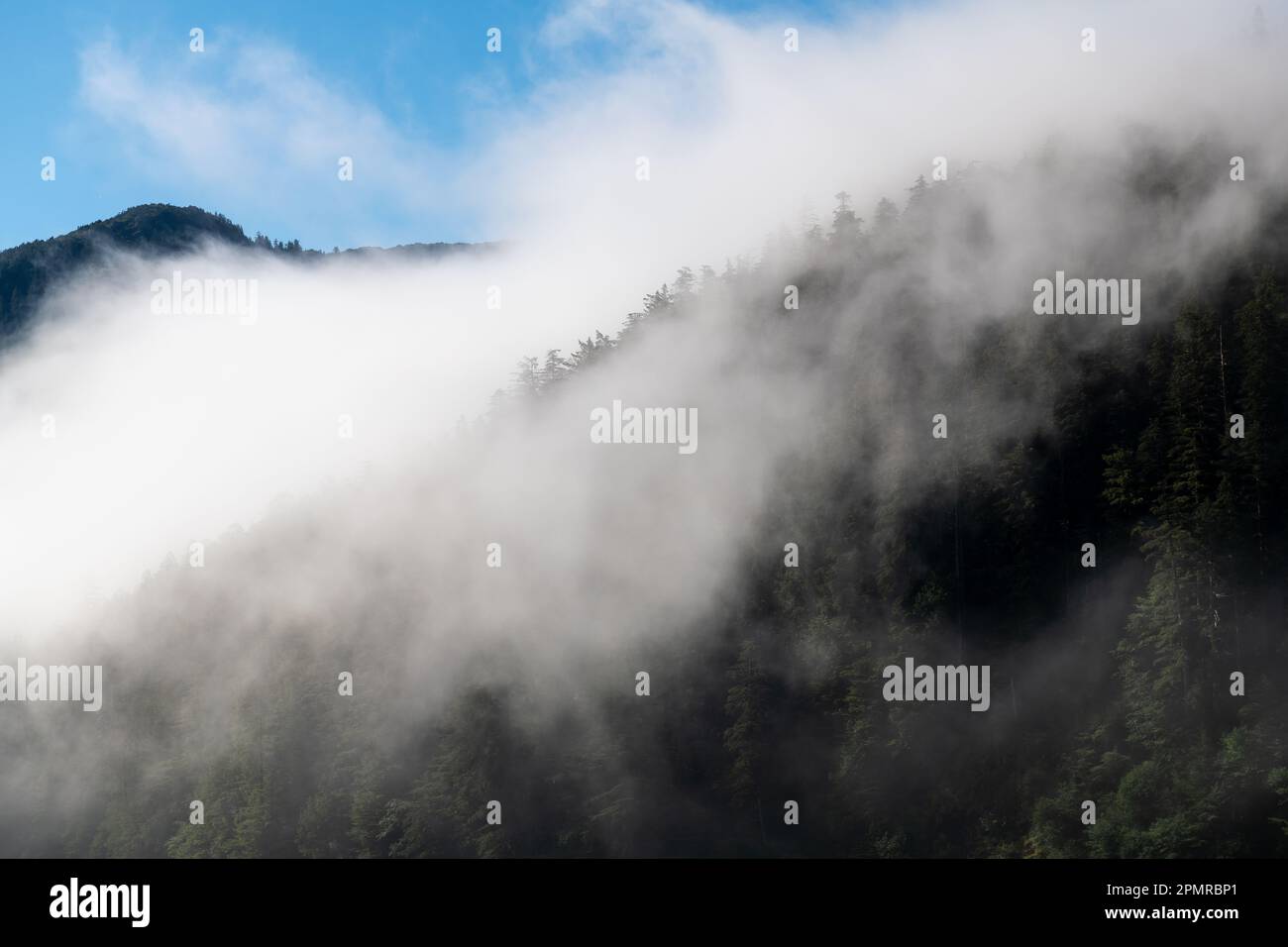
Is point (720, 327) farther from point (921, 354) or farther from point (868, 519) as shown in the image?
point (868, 519)

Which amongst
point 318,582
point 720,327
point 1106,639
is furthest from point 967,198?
point 318,582

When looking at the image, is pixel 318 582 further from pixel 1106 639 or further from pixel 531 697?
pixel 1106 639

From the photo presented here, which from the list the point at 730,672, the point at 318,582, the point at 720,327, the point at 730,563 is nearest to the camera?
the point at 730,672

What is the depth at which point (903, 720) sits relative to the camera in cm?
7638

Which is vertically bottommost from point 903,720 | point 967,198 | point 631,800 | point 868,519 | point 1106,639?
point 631,800

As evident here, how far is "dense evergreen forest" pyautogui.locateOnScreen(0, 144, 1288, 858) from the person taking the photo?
69.6 meters

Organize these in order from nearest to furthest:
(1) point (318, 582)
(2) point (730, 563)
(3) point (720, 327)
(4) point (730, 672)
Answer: (4) point (730, 672) < (2) point (730, 563) < (3) point (720, 327) < (1) point (318, 582)

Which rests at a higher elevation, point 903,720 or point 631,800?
point 903,720

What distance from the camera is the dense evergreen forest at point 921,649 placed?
2741 inches

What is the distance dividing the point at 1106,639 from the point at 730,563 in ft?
95.7

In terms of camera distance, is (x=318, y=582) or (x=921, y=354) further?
(x=318, y=582)

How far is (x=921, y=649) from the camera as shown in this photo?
261ft
